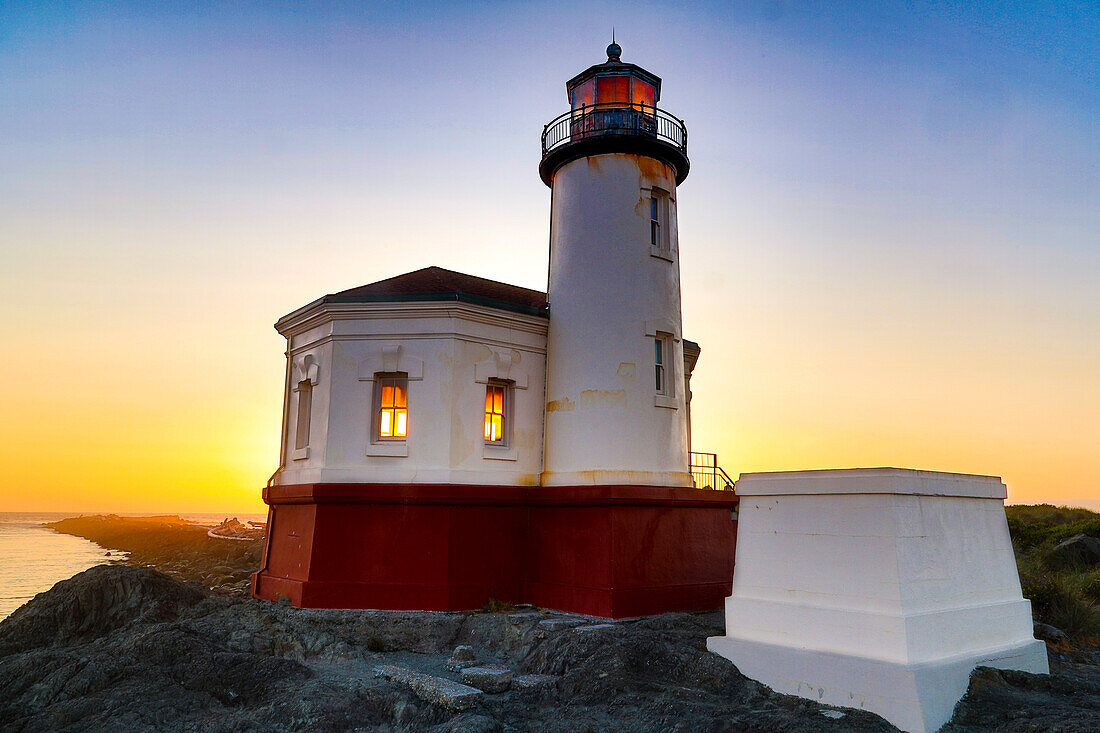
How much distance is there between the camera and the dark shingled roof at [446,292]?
47.0ft

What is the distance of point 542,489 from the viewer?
14.4 metres

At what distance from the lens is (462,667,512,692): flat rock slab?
9211 millimetres

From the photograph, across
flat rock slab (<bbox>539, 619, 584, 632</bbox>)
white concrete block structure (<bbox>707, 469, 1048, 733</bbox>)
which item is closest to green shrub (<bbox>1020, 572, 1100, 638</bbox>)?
white concrete block structure (<bbox>707, 469, 1048, 733</bbox>)

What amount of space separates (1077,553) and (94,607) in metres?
24.9

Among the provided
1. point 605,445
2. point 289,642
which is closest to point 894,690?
point 605,445

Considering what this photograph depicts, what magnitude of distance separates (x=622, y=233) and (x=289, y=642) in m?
9.85

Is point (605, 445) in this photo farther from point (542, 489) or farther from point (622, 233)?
point (622, 233)

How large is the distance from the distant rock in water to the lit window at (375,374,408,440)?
5170 millimetres

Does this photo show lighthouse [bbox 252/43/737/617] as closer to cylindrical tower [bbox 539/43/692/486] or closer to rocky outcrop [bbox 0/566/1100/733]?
cylindrical tower [bbox 539/43/692/486]

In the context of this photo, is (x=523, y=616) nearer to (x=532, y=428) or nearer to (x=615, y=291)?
(x=532, y=428)

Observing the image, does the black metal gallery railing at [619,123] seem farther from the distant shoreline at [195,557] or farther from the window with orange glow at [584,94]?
the distant shoreline at [195,557]

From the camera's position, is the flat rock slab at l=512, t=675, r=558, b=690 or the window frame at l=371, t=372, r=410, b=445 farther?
the window frame at l=371, t=372, r=410, b=445

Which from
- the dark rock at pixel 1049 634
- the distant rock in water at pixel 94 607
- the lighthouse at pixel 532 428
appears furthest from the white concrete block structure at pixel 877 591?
the distant rock in water at pixel 94 607

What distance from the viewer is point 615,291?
14883mm
